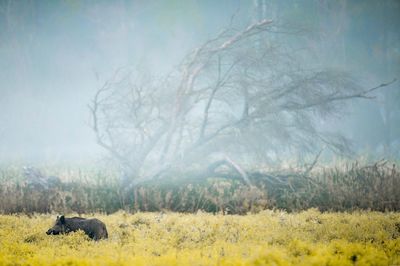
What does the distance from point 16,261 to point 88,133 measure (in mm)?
47925

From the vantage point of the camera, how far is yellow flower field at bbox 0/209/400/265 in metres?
5.96

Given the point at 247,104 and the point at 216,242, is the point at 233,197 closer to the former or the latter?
the point at 216,242

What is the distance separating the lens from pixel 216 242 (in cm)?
736

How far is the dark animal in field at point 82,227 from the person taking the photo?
7.91 metres

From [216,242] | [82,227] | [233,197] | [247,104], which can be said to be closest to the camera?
[216,242]

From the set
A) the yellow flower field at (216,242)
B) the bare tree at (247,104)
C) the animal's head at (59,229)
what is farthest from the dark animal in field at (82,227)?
the bare tree at (247,104)

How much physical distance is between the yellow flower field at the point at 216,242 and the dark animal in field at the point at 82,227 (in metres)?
0.21

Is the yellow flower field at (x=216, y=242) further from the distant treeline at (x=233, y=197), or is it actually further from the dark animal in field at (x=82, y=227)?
the distant treeline at (x=233, y=197)

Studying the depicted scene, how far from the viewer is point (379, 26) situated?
→ 31.4 m

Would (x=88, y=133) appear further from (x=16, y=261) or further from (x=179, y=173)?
(x=16, y=261)

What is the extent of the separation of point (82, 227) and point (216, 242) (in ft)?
8.86

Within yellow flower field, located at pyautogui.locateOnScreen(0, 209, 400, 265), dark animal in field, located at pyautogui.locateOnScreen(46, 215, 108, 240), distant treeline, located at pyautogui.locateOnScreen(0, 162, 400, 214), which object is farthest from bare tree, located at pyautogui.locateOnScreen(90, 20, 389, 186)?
dark animal in field, located at pyautogui.locateOnScreen(46, 215, 108, 240)

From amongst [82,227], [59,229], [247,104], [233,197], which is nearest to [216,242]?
[82,227]

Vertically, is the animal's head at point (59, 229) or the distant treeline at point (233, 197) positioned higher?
the distant treeline at point (233, 197)
